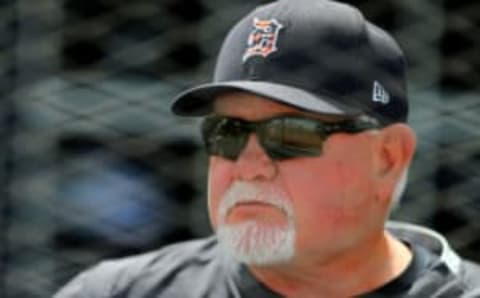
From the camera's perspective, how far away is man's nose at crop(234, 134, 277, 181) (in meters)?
1.62

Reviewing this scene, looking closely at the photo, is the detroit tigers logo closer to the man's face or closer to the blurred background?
the man's face

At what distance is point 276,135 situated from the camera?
1.62 metres

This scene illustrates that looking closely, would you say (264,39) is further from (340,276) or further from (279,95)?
(340,276)

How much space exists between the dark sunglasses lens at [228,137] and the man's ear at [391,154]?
185 millimetres

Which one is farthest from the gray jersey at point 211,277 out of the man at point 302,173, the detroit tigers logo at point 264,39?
the detroit tigers logo at point 264,39

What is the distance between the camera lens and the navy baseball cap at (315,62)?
1.66 m

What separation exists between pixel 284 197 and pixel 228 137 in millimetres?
99

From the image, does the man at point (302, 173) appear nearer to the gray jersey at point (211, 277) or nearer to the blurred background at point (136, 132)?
the gray jersey at point (211, 277)

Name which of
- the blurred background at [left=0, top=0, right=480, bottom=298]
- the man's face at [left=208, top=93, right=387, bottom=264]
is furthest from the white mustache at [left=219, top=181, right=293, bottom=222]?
the blurred background at [left=0, top=0, right=480, bottom=298]

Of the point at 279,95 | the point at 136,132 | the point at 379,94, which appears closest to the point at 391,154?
the point at 379,94

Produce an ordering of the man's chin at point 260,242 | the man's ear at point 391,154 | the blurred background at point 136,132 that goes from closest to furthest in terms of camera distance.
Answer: the man's chin at point 260,242 → the man's ear at point 391,154 → the blurred background at point 136,132

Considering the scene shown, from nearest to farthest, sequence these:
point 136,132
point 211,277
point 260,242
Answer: point 260,242, point 211,277, point 136,132

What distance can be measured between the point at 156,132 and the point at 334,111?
0.80 meters

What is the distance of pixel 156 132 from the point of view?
2.38 meters
